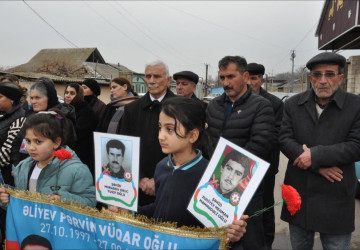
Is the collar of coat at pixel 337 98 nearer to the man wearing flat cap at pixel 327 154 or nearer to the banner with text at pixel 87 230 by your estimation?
the man wearing flat cap at pixel 327 154

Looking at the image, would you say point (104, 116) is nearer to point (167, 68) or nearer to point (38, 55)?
point (167, 68)

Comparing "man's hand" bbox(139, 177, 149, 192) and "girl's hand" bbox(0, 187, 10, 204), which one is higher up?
"man's hand" bbox(139, 177, 149, 192)

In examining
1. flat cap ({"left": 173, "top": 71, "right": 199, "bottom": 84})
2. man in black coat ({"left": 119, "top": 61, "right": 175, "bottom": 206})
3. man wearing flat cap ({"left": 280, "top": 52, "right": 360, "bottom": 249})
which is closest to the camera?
man wearing flat cap ({"left": 280, "top": 52, "right": 360, "bottom": 249})

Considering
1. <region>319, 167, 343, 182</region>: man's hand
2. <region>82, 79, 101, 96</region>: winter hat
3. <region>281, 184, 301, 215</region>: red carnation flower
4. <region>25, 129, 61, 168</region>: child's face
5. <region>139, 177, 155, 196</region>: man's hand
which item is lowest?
<region>139, 177, 155, 196</region>: man's hand

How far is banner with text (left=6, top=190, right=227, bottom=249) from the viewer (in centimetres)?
164

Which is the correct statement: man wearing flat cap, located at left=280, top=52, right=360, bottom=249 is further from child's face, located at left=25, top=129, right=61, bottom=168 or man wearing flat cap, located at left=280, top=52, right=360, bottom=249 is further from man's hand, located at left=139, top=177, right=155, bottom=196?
child's face, located at left=25, top=129, right=61, bottom=168

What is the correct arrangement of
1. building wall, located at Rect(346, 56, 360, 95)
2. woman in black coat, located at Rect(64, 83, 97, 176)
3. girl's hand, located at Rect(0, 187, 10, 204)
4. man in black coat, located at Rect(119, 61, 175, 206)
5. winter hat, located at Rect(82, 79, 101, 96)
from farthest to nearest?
building wall, located at Rect(346, 56, 360, 95) < winter hat, located at Rect(82, 79, 101, 96) < woman in black coat, located at Rect(64, 83, 97, 176) < man in black coat, located at Rect(119, 61, 175, 206) < girl's hand, located at Rect(0, 187, 10, 204)

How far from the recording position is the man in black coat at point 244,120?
2.61m

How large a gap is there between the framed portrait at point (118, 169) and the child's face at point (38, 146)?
63 centimetres

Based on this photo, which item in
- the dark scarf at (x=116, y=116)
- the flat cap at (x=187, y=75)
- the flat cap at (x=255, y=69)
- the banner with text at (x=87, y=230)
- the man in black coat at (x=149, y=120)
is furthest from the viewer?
the flat cap at (x=187, y=75)

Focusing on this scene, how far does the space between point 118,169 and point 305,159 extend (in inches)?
52.7

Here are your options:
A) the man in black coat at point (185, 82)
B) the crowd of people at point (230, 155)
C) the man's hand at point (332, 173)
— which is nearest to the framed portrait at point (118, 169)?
the crowd of people at point (230, 155)

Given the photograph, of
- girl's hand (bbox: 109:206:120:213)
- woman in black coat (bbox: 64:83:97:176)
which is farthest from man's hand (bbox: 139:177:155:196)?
woman in black coat (bbox: 64:83:97:176)

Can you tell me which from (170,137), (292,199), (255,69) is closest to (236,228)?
(292,199)
